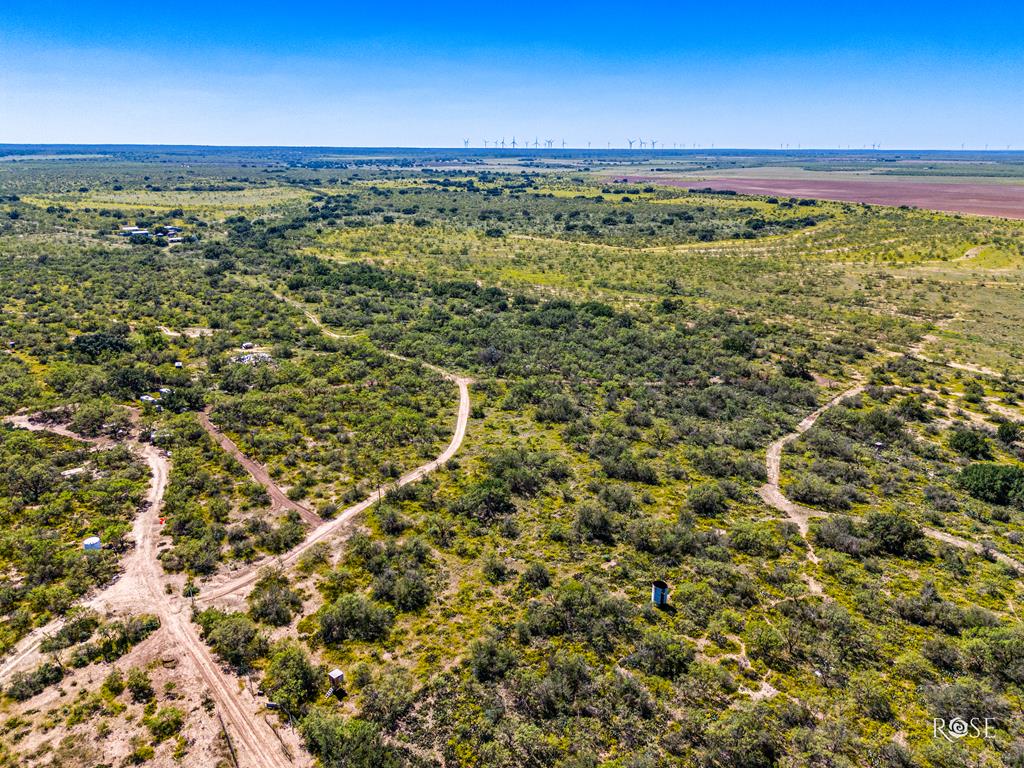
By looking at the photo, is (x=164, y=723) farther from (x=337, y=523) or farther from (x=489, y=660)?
(x=337, y=523)

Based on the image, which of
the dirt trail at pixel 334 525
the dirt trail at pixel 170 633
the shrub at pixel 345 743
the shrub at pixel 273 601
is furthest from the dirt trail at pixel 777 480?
the dirt trail at pixel 170 633

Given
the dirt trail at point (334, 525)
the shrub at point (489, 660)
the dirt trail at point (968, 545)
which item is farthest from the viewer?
the dirt trail at point (968, 545)

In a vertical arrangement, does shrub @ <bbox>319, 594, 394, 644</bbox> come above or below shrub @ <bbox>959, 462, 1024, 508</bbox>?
below

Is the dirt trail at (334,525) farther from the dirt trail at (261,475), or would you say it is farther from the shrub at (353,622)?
the shrub at (353,622)

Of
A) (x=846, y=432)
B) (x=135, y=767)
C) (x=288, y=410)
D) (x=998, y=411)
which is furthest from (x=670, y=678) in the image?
(x=998, y=411)

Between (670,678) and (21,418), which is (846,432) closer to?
(670,678)

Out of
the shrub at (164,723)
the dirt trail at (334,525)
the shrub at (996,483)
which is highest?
the shrub at (996,483)

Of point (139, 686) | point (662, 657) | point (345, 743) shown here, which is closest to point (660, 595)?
point (662, 657)

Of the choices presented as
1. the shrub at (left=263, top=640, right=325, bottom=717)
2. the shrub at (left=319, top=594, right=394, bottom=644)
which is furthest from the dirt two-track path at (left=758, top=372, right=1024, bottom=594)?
the shrub at (left=263, top=640, right=325, bottom=717)

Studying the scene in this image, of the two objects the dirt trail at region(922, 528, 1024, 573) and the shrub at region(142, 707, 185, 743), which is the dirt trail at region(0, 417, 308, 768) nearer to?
the shrub at region(142, 707, 185, 743)
